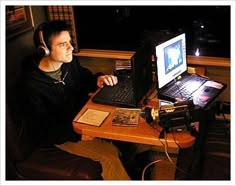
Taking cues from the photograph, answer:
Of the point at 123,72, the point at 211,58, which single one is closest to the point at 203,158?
the point at 123,72

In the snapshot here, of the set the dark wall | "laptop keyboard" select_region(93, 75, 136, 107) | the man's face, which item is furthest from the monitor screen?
the dark wall

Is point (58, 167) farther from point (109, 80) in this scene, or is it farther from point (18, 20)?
point (18, 20)

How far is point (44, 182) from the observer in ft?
4.56

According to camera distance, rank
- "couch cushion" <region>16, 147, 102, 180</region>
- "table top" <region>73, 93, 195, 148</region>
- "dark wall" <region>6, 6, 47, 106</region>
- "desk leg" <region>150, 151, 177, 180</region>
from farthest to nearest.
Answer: "desk leg" <region>150, 151, 177, 180</region>, "dark wall" <region>6, 6, 47, 106</region>, "couch cushion" <region>16, 147, 102, 180</region>, "table top" <region>73, 93, 195, 148</region>

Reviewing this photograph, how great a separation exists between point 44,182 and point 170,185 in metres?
0.62

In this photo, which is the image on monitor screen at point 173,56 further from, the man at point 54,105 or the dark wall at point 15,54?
the dark wall at point 15,54

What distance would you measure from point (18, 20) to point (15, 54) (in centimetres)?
22

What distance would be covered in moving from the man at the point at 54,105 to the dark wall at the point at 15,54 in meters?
0.18

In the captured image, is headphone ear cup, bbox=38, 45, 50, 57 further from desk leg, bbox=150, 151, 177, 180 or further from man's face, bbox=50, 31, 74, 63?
desk leg, bbox=150, 151, 177, 180

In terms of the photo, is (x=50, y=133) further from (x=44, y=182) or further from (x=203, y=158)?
(x=203, y=158)

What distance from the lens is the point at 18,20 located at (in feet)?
5.94

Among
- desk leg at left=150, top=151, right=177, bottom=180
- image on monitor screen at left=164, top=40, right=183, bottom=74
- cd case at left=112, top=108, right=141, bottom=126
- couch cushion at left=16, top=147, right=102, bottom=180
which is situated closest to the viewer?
cd case at left=112, top=108, right=141, bottom=126

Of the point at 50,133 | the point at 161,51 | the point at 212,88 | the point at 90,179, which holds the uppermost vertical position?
the point at 161,51

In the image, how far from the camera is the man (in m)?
1.50
